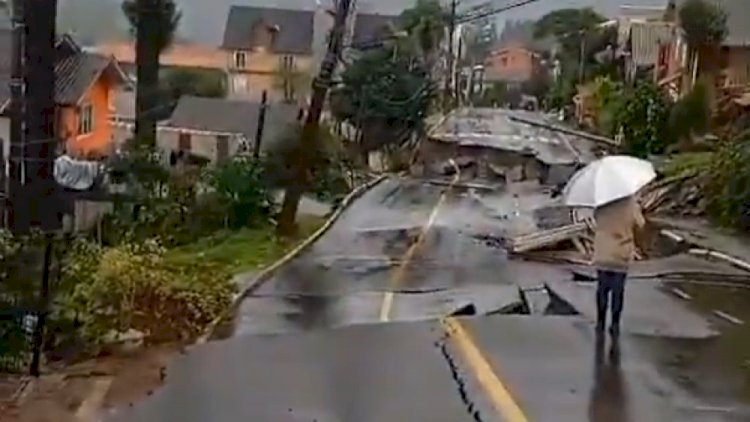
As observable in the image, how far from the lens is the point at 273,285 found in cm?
1515

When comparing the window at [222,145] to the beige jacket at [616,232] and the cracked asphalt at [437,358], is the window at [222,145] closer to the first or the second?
the cracked asphalt at [437,358]

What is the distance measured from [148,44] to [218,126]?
386cm

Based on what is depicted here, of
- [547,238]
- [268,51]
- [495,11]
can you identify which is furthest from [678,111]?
[547,238]

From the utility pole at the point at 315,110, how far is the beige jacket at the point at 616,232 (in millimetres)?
14737

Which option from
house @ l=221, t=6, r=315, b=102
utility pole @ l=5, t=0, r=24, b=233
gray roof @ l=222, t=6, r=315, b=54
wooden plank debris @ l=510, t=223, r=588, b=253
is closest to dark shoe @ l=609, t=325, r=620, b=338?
utility pole @ l=5, t=0, r=24, b=233

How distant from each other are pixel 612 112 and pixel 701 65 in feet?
10.0

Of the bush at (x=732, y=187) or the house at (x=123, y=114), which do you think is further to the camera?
the house at (x=123, y=114)

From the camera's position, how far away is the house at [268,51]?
1065 inches

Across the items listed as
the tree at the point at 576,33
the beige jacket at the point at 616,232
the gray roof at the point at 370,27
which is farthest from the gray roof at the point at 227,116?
the tree at the point at 576,33

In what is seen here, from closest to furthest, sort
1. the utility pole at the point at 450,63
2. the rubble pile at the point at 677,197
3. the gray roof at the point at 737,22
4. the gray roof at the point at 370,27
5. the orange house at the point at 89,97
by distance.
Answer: the orange house at the point at 89,97 < the rubble pile at the point at 677,197 < the gray roof at the point at 370,27 < the gray roof at the point at 737,22 < the utility pole at the point at 450,63

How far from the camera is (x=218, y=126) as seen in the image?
90.1 ft

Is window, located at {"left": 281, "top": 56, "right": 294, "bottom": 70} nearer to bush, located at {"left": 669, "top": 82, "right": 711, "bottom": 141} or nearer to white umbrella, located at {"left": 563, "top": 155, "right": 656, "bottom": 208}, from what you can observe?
bush, located at {"left": 669, "top": 82, "right": 711, "bottom": 141}

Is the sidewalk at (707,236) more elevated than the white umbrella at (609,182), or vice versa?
the white umbrella at (609,182)

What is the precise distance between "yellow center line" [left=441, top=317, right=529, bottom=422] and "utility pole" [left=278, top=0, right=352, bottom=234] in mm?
14042
